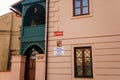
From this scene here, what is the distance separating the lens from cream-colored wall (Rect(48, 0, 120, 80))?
9781 millimetres

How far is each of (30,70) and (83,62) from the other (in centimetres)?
417

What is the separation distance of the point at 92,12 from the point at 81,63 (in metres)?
2.88

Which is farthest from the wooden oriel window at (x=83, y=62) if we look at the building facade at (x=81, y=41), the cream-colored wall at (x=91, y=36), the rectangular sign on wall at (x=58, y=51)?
the rectangular sign on wall at (x=58, y=51)

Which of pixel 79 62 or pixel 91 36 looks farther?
pixel 79 62

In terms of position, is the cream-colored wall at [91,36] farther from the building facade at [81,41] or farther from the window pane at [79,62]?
the window pane at [79,62]

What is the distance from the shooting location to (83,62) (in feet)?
34.3

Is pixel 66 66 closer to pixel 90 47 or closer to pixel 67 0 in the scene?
pixel 90 47

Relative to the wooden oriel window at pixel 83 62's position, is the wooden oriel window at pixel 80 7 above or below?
above

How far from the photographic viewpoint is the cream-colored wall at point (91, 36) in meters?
9.78

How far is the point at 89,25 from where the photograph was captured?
10.5m

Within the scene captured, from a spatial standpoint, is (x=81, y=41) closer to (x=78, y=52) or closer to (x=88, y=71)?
(x=78, y=52)

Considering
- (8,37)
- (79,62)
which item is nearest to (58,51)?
(79,62)

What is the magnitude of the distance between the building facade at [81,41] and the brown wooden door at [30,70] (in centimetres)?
155

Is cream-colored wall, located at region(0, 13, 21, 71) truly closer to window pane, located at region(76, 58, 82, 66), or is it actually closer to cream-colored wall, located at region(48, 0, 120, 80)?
cream-colored wall, located at region(48, 0, 120, 80)
